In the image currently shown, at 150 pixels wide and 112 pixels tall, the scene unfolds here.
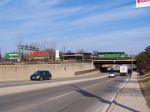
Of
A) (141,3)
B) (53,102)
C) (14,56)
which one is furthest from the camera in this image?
(14,56)

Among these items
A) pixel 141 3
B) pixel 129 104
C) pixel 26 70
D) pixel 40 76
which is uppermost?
pixel 141 3

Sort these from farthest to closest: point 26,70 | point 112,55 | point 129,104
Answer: point 112,55 < point 26,70 < point 129,104

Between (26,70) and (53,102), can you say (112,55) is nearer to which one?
(26,70)

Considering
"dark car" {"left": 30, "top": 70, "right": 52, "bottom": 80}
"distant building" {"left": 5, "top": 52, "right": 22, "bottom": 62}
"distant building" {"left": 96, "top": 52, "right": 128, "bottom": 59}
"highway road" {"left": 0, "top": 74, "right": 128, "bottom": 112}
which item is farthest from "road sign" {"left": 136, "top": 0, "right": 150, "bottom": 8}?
"distant building" {"left": 96, "top": 52, "right": 128, "bottom": 59}

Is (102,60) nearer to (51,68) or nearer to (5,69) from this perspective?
(51,68)

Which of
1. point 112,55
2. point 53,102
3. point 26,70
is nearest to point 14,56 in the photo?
point 112,55

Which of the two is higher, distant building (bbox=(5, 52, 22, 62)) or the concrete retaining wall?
distant building (bbox=(5, 52, 22, 62))

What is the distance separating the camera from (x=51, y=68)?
84.7 m

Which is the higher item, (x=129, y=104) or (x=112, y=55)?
(x=112, y=55)

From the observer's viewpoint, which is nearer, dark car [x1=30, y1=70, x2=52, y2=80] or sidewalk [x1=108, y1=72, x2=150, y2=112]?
sidewalk [x1=108, y1=72, x2=150, y2=112]

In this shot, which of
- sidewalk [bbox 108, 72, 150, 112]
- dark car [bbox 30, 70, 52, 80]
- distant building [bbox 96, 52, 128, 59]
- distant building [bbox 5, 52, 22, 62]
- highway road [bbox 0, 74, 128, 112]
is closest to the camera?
highway road [bbox 0, 74, 128, 112]

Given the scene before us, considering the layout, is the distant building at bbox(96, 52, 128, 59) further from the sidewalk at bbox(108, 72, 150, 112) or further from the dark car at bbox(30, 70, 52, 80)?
the sidewalk at bbox(108, 72, 150, 112)

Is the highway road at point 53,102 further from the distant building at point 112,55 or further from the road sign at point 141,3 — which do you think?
the distant building at point 112,55

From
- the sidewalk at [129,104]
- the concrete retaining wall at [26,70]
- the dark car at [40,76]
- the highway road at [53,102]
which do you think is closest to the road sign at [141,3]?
the highway road at [53,102]
